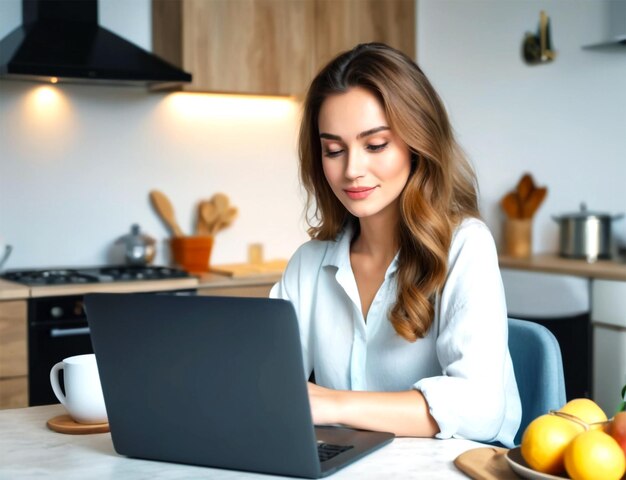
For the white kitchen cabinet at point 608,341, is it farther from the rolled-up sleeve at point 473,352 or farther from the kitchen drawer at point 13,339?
the kitchen drawer at point 13,339

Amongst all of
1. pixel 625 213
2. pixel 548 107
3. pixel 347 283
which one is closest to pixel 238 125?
pixel 548 107

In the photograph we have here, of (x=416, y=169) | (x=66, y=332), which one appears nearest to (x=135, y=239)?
(x=66, y=332)

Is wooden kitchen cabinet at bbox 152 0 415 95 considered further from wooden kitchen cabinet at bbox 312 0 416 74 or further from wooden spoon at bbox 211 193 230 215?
wooden spoon at bbox 211 193 230 215

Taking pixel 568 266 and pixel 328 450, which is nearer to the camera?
pixel 328 450

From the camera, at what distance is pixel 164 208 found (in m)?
3.90

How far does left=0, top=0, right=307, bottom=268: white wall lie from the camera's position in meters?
3.65

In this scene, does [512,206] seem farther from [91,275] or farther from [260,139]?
[91,275]

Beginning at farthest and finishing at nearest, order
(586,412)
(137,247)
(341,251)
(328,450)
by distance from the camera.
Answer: (137,247) < (341,251) < (328,450) < (586,412)

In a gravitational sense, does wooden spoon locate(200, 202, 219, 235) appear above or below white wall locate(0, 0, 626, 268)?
below

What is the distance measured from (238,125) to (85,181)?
2.42 feet

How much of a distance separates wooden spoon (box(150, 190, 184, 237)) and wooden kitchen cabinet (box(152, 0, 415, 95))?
49 centimetres

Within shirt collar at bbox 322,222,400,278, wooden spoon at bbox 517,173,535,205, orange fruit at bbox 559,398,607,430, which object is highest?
wooden spoon at bbox 517,173,535,205

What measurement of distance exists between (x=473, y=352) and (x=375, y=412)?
0.73 ft

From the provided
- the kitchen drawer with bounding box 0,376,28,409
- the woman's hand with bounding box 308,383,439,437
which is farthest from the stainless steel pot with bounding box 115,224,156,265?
the woman's hand with bounding box 308,383,439,437
